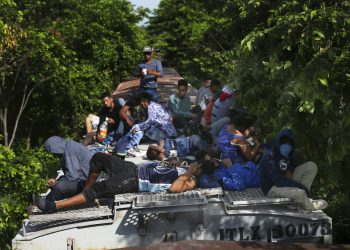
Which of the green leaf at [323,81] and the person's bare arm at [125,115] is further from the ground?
the green leaf at [323,81]

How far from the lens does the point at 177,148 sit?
8602mm

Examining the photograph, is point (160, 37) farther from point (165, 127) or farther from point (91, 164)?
point (91, 164)

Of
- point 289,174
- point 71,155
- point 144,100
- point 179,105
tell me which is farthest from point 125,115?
point 289,174

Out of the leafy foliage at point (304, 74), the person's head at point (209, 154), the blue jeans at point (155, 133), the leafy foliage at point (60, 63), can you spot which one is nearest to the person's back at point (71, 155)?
the person's head at point (209, 154)

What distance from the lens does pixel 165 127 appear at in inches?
365

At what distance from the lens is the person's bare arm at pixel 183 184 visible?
6.30m

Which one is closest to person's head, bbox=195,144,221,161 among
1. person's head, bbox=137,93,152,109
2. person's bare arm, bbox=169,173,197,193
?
person's bare arm, bbox=169,173,197,193

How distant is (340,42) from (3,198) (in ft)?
21.2

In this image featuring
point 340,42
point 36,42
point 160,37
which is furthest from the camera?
point 160,37

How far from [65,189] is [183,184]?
1257 mm

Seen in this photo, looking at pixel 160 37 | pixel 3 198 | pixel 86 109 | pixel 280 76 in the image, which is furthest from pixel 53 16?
pixel 280 76

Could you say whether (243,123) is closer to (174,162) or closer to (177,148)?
(174,162)

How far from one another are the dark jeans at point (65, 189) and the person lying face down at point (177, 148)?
6.13 ft

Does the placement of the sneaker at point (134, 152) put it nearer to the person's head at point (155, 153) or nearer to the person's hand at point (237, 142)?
the person's head at point (155, 153)
